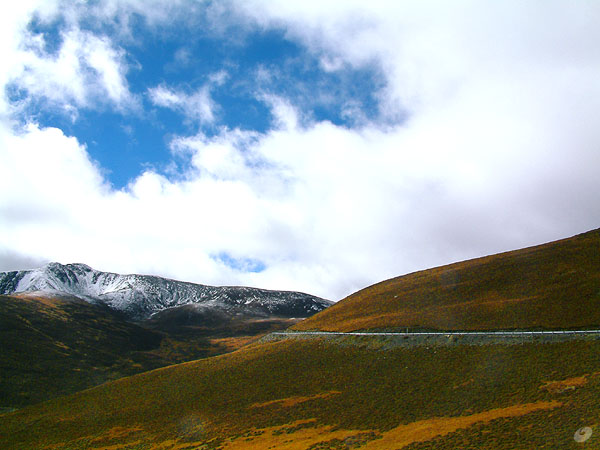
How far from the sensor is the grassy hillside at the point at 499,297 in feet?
169

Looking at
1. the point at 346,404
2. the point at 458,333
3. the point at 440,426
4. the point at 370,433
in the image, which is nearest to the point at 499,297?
the point at 458,333

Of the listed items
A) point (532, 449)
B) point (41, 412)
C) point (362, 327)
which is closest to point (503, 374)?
point (532, 449)

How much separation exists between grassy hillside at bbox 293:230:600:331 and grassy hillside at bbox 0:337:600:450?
842 centimetres

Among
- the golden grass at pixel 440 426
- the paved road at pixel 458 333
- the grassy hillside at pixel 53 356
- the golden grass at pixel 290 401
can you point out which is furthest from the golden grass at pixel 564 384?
the grassy hillside at pixel 53 356

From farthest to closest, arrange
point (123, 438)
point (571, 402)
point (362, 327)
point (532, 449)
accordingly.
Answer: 1. point (362, 327)
2. point (123, 438)
3. point (571, 402)
4. point (532, 449)

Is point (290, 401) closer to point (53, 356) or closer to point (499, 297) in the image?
point (499, 297)

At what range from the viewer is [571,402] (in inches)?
1137

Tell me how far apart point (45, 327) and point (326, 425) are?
184 metres

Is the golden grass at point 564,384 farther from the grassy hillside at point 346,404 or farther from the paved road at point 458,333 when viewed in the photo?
the paved road at point 458,333

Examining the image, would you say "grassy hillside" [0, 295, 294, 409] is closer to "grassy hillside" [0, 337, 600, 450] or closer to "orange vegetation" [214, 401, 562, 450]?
"grassy hillside" [0, 337, 600, 450]

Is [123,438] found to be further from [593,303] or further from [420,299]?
[593,303]

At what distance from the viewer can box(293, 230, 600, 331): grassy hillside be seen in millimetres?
51475

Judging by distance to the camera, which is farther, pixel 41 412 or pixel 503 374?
pixel 41 412

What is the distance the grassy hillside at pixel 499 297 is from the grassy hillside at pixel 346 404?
842 cm
